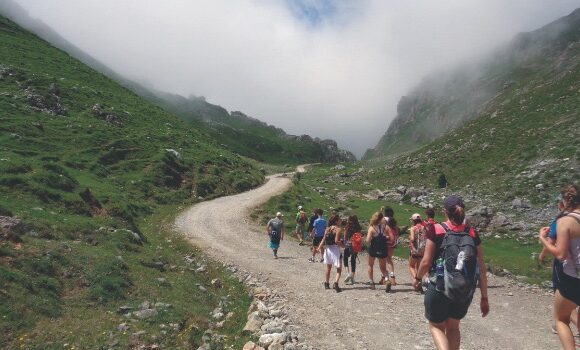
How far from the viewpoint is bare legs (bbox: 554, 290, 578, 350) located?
7.50 m

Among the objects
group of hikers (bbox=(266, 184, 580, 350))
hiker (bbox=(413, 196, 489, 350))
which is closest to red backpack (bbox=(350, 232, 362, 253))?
group of hikers (bbox=(266, 184, 580, 350))

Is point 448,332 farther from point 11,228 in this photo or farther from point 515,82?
point 515,82

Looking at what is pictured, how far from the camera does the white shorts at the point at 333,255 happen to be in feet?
51.8

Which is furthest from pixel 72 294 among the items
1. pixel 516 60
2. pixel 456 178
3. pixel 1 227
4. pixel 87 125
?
pixel 516 60

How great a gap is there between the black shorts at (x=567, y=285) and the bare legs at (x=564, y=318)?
10 cm

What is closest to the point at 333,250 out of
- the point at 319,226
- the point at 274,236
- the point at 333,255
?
the point at 333,255

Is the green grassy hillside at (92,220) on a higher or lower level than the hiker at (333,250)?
lower

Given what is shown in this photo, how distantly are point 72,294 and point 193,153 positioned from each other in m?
47.3

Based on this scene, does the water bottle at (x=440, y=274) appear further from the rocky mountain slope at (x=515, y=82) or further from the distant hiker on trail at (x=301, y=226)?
the rocky mountain slope at (x=515, y=82)

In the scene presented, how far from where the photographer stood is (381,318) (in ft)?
40.7

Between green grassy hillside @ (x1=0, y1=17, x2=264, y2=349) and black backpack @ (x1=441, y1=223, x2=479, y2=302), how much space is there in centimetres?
776

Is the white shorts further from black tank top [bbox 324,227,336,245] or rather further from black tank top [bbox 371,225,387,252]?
black tank top [bbox 371,225,387,252]

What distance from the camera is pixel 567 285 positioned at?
754cm

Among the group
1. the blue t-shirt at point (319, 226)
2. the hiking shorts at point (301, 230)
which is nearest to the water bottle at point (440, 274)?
the blue t-shirt at point (319, 226)
